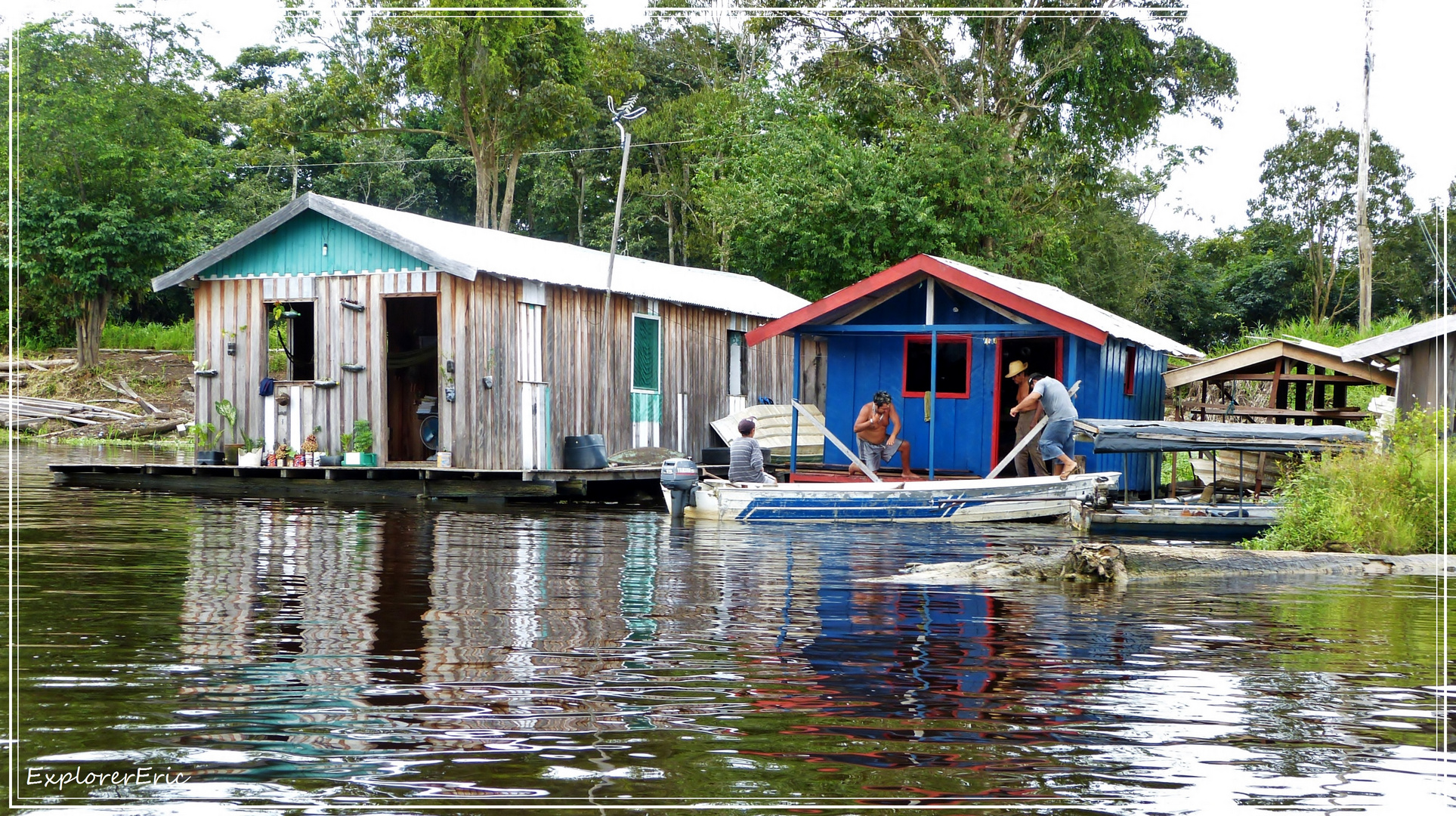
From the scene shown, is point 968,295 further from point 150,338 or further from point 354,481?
point 150,338

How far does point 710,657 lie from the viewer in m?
7.59

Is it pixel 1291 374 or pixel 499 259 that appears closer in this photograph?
pixel 499 259

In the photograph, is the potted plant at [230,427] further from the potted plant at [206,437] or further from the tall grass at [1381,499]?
the tall grass at [1381,499]

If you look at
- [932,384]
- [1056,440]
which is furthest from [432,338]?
[1056,440]

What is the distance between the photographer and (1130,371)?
22891 millimetres

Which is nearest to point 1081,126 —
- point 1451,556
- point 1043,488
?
point 1043,488

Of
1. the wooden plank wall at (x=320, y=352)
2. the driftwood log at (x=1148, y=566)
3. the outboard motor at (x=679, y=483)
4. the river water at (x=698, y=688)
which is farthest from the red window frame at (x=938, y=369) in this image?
the river water at (x=698, y=688)

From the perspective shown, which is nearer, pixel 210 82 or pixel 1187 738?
pixel 1187 738

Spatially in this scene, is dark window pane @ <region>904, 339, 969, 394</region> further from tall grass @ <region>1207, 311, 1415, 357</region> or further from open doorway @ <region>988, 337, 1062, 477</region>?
tall grass @ <region>1207, 311, 1415, 357</region>

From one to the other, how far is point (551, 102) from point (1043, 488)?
84.5 feet

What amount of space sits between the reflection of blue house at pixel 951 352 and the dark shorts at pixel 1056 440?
67.3 inches

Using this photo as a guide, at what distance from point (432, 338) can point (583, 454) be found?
4.42 meters

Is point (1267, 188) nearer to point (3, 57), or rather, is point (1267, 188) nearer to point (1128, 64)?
point (1128, 64)

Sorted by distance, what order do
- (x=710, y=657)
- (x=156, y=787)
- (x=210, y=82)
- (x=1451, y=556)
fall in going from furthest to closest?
(x=210, y=82)
(x=1451, y=556)
(x=710, y=657)
(x=156, y=787)
